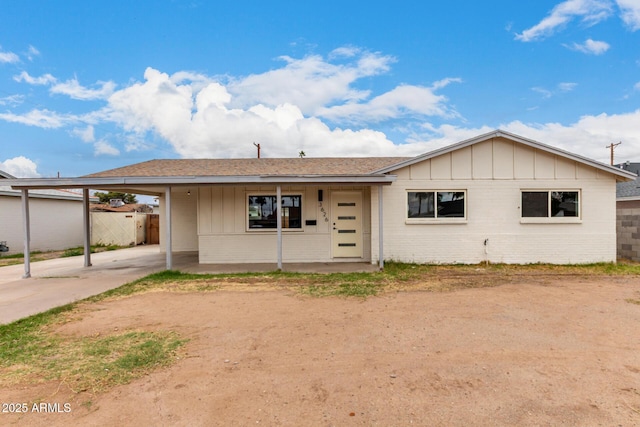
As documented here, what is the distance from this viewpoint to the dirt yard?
2.62m

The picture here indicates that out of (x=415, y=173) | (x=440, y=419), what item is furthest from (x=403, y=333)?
(x=415, y=173)

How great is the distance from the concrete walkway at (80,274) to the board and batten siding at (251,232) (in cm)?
47

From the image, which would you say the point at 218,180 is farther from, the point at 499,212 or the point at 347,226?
the point at 499,212

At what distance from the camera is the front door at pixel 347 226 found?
1061 cm


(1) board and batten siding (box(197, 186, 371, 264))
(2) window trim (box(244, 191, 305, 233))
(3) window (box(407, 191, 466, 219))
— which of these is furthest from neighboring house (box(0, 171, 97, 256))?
(3) window (box(407, 191, 466, 219))

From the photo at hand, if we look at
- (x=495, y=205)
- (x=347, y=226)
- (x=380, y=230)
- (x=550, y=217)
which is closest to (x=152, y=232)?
(x=347, y=226)

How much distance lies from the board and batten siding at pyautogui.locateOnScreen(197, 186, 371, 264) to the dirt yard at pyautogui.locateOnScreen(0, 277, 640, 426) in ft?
14.9

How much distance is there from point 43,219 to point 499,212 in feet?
63.1

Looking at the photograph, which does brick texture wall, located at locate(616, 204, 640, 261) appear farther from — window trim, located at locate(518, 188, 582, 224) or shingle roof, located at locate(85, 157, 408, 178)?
shingle roof, located at locate(85, 157, 408, 178)

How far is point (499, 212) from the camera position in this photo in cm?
994

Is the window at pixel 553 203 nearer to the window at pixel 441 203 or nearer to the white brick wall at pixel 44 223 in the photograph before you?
the window at pixel 441 203

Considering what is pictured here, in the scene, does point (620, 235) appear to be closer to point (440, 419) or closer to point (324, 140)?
point (440, 419)

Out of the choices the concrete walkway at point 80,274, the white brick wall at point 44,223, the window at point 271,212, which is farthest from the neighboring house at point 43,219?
the window at point 271,212

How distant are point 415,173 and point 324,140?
18.1m
